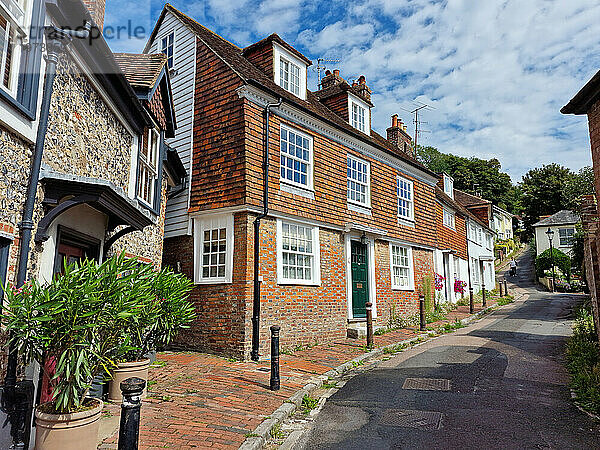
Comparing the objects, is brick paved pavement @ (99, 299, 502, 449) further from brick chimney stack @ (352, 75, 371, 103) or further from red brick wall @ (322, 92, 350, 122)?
brick chimney stack @ (352, 75, 371, 103)

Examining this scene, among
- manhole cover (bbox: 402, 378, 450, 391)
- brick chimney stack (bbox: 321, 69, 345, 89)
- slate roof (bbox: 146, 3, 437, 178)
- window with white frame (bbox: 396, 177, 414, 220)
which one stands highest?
brick chimney stack (bbox: 321, 69, 345, 89)

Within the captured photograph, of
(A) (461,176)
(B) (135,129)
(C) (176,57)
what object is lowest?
(B) (135,129)

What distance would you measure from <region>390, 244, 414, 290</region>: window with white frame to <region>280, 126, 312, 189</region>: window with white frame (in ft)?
17.7

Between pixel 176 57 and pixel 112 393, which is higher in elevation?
pixel 176 57

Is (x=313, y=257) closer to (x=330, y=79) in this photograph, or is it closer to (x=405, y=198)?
(x=405, y=198)

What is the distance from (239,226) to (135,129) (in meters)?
3.34

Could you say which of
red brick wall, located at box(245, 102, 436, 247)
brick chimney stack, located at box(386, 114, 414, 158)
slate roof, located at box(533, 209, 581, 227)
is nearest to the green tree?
slate roof, located at box(533, 209, 581, 227)

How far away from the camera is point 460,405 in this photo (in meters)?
6.77

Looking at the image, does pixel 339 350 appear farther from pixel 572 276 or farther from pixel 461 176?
pixel 461 176

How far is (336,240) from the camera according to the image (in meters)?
13.4

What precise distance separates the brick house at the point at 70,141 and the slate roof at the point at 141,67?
27 millimetres

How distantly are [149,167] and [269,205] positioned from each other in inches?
122

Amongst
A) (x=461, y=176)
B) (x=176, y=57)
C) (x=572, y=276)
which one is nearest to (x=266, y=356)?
(x=176, y=57)

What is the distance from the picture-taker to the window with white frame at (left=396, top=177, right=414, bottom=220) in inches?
685
